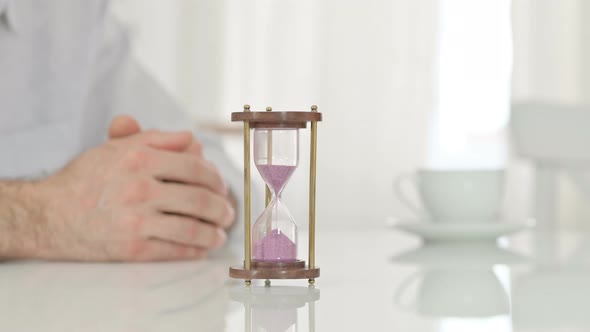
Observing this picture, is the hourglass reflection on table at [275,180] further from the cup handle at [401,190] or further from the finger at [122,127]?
the cup handle at [401,190]

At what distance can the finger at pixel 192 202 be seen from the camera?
95 cm

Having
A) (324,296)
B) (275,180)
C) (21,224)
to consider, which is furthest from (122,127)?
(324,296)

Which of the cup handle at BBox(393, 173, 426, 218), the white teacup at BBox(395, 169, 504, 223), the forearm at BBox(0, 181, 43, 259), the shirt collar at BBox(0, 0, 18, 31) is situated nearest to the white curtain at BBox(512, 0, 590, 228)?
the cup handle at BBox(393, 173, 426, 218)

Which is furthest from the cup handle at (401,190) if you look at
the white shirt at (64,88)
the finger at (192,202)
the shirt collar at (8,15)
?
the shirt collar at (8,15)

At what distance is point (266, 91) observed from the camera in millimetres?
4430

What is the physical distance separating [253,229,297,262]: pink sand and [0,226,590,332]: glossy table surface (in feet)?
0.08

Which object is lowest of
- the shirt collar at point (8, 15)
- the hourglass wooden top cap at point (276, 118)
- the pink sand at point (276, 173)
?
the pink sand at point (276, 173)

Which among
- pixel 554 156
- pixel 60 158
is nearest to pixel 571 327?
pixel 60 158

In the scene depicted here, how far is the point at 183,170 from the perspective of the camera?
98 centimetres

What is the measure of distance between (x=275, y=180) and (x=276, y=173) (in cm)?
1

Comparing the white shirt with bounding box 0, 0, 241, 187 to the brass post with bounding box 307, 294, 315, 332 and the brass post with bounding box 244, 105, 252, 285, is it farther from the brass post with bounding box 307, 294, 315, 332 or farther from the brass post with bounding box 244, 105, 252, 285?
the brass post with bounding box 307, 294, 315, 332

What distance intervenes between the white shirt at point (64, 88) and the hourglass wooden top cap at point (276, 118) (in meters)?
0.51

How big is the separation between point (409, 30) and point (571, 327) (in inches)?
164

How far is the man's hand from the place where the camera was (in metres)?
0.93
